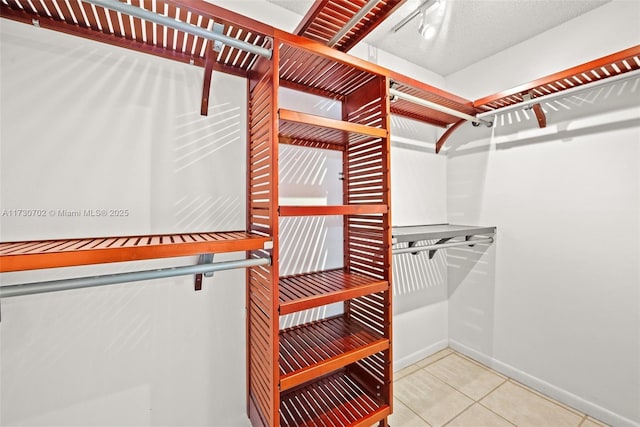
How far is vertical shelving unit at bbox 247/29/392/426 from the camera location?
1121 mm

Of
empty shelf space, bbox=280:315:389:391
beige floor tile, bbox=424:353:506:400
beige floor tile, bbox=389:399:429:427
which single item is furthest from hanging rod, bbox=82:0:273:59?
beige floor tile, bbox=424:353:506:400

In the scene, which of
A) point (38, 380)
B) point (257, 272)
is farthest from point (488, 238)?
point (38, 380)

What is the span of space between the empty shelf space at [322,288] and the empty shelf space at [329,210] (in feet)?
1.21

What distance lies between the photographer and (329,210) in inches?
48.2

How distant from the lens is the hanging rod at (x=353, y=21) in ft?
3.41

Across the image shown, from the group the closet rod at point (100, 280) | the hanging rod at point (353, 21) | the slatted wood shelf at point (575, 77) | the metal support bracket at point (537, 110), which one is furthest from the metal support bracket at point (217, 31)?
the metal support bracket at point (537, 110)

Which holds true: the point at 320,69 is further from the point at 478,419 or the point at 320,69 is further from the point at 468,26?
the point at 478,419

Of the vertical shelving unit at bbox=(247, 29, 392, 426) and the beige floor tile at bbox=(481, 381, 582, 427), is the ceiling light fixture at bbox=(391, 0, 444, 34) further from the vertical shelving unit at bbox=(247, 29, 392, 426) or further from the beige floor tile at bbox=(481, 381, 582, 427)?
the beige floor tile at bbox=(481, 381, 582, 427)

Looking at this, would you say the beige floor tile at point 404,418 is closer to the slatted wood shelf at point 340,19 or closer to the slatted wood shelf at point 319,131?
the slatted wood shelf at point 319,131

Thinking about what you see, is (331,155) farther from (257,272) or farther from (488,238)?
(488,238)

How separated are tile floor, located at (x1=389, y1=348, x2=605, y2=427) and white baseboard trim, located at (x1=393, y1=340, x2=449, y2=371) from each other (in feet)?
0.13

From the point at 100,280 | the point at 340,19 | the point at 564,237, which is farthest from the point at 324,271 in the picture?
the point at 564,237

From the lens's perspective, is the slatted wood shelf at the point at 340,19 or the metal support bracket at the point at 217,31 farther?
the slatted wood shelf at the point at 340,19
